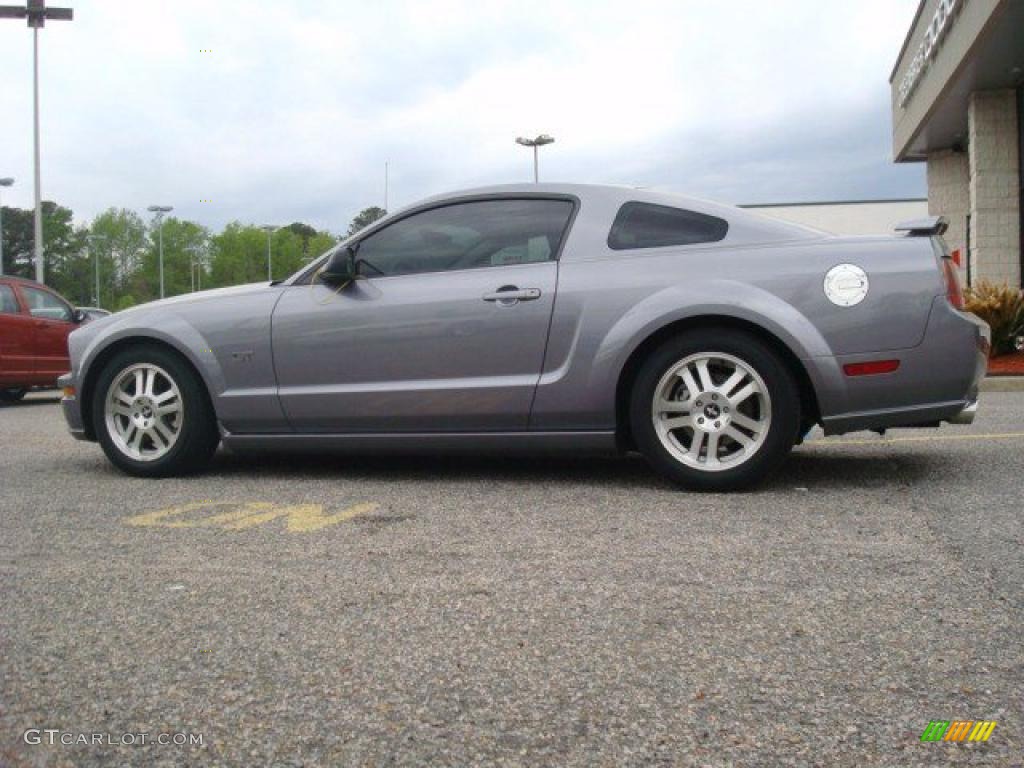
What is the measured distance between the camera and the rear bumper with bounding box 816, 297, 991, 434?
4449 millimetres

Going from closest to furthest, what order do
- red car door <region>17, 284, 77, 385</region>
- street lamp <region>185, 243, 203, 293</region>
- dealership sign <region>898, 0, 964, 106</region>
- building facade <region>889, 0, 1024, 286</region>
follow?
1. red car door <region>17, 284, 77, 385</region>
2. building facade <region>889, 0, 1024, 286</region>
3. dealership sign <region>898, 0, 964, 106</region>
4. street lamp <region>185, 243, 203, 293</region>

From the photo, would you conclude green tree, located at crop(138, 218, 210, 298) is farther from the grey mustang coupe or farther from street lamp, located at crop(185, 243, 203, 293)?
the grey mustang coupe

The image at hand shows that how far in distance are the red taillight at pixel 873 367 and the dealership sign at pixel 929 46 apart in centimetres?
1632

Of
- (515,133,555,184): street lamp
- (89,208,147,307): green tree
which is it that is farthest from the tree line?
(515,133,555,184): street lamp

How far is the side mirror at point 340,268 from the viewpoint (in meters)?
5.10

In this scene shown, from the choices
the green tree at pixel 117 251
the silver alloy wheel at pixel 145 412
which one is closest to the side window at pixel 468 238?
the silver alloy wheel at pixel 145 412

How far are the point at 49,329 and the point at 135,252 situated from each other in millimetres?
84174

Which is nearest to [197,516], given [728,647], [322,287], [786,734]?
[322,287]

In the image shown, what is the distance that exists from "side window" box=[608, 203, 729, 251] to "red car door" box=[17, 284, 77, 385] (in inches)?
380

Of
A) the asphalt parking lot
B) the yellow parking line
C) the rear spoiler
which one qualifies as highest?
the rear spoiler

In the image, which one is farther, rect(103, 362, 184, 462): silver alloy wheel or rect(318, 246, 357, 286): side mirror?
rect(103, 362, 184, 462): silver alloy wheel

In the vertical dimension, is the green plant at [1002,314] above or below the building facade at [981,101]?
below

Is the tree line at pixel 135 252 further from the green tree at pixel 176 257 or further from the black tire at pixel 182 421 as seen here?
the black tire at pixel 182 421

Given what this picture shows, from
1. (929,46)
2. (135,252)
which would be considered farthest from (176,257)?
(929,46)
